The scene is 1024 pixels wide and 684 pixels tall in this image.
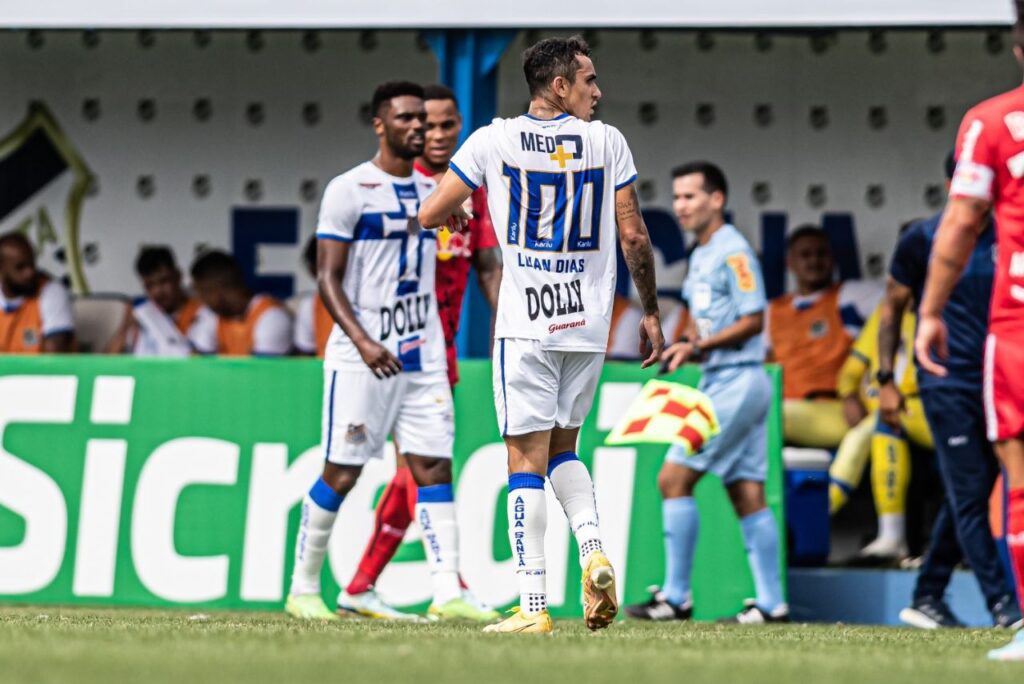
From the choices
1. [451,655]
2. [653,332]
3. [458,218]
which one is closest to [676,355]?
[653,332]

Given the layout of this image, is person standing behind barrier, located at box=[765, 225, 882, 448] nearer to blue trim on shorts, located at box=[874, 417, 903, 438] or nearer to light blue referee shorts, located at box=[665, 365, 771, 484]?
blue trim on shorts, located at box=[874, 417, 903, 438]

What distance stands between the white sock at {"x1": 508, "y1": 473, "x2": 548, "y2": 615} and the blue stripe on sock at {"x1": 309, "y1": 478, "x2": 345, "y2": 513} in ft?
5.66

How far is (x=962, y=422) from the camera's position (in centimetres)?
843

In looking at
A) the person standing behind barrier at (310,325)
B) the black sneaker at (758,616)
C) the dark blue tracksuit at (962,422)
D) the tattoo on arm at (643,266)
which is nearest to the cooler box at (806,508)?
the black sneaker at (758,616)

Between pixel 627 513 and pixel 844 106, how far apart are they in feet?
12.6

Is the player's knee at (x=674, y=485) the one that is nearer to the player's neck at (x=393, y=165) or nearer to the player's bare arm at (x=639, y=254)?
the player's neck at (x=393, y=165)

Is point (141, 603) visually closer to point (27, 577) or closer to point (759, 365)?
point (27, 577)

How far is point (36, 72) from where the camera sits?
1245 cm

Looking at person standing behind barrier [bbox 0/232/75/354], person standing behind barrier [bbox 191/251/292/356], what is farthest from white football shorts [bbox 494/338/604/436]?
person standing behind barrier [bbox 0/232/75/354]

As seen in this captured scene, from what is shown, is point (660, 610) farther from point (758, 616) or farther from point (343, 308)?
point (343, 308)

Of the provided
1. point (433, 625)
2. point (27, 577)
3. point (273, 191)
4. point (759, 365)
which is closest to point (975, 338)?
point (759, 365)

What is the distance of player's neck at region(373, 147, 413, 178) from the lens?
814 centimetres

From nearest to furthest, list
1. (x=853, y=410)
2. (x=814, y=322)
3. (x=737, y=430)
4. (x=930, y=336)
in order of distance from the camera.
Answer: (x=930, y=336) < (x=737, y=430) < (x=853, y=410) < (x=814, y=322)

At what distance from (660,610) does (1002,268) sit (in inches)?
140
